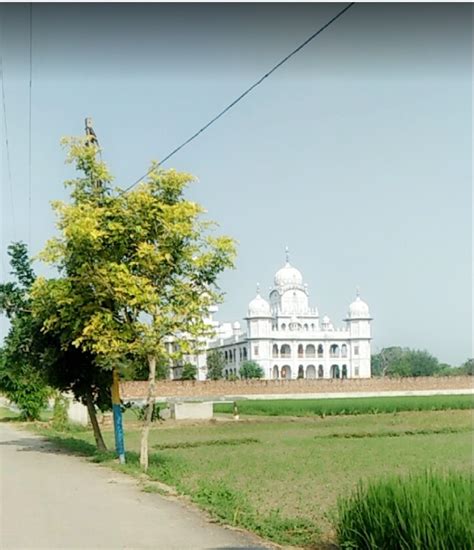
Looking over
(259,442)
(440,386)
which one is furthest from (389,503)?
(440,386)

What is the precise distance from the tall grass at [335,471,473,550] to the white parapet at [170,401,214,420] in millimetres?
33040

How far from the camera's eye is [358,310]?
4067 inches

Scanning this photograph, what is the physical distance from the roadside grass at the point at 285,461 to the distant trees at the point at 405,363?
8347 centimetres

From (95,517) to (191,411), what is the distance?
31.2 meters

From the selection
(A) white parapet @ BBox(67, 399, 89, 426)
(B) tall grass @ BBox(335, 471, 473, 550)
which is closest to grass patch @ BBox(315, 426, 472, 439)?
(A) white parapet @ BBox(67, 399, 89, 426)

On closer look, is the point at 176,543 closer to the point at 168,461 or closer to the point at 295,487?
the point at 295,487

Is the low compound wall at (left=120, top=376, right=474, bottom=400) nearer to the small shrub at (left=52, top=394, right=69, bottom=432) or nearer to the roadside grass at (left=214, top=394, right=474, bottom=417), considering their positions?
the roadside grass at (left=214, top=394, right=474, bottom=417)

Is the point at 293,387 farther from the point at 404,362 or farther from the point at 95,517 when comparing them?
the point at 95,517

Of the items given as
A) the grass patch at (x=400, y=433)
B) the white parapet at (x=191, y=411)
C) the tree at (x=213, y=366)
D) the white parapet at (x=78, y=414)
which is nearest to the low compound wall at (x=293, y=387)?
the white parapet at (x=191, y=411)

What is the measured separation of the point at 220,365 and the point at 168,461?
81.6 m

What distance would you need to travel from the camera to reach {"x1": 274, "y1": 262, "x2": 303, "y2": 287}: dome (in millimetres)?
105250

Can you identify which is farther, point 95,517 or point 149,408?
point 149,408

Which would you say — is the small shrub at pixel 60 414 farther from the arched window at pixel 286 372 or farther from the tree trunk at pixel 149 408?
the arched window at pixel 286 372

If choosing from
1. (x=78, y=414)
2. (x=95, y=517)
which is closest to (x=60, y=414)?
(x=78, y=414)
